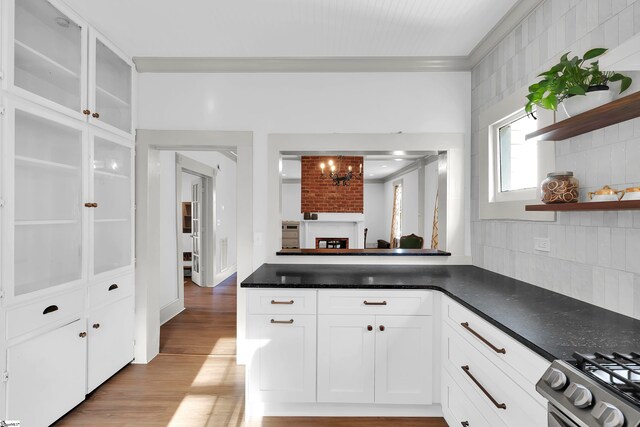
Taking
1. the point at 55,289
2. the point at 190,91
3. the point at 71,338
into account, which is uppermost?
the point at 190,91

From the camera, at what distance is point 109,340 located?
2455 millimetres

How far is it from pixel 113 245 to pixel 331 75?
7.38ft

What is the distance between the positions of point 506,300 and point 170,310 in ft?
11.9

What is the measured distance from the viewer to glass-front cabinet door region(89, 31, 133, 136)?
7.47 ft

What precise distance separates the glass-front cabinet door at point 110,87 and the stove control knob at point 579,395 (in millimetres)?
2847

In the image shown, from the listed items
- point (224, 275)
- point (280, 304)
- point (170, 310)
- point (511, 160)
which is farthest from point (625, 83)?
point (224, 275)

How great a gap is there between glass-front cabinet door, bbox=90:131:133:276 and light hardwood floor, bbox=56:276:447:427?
893 mm

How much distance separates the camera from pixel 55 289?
1938 mm

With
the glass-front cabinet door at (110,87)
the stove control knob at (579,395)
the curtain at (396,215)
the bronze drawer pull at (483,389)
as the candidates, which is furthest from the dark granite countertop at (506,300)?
the curtain at (396,215)

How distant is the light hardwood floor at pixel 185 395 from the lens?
2.04 meters

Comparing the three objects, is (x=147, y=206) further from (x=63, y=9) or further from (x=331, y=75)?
(x=331, y=75)

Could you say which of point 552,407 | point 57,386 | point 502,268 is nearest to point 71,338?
point 57,386

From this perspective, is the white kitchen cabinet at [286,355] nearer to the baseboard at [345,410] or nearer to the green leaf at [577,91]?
the baseboard at [345,410]

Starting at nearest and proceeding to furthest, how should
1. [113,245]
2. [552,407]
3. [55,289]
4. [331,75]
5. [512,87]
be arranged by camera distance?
Answer: [552,407], [55,289], [512,87], [113,245], [331,75]
